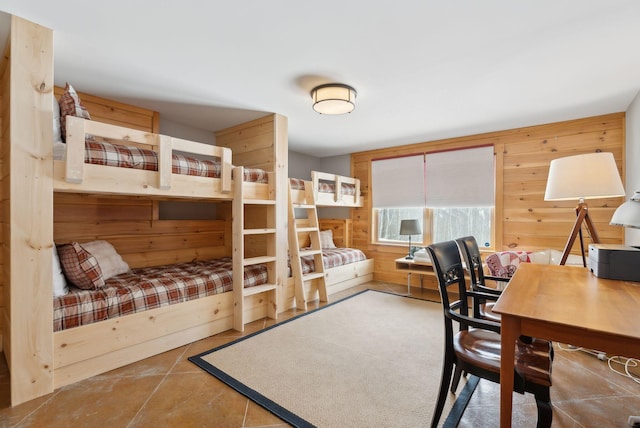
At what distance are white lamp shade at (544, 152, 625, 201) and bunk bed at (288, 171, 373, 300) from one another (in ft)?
7.70

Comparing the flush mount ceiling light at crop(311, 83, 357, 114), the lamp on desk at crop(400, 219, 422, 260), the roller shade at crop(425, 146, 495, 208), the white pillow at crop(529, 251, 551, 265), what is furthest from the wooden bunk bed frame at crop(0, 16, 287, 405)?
the white pillow at crop(529, 251, 551, 265)

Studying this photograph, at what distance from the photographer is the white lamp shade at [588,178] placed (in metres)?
1.99

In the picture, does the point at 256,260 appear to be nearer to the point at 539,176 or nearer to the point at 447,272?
the point at 447,272

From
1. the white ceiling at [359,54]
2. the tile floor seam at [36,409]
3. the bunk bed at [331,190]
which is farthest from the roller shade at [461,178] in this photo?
the tile floor seam at [36,409]

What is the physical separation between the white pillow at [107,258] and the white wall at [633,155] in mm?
4610

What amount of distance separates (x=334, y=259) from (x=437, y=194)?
1767 mm

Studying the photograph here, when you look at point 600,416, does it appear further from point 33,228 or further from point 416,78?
point 33,228

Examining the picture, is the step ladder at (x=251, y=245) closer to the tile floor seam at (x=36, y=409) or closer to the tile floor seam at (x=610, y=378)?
the tile floor seam at (x=36, y=409)

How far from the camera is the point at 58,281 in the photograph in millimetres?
2090

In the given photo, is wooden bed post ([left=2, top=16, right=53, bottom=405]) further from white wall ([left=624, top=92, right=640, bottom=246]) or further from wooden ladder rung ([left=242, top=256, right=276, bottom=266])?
white wall ([left=624, top=92, right=640, bottom=246])

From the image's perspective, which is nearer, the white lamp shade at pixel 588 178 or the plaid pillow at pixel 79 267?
the white lamp shade at pixel 588 178

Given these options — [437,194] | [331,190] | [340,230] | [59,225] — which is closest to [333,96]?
[331,190]

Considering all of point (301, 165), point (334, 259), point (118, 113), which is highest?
point (118, 113)

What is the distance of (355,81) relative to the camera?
8.28 feet
